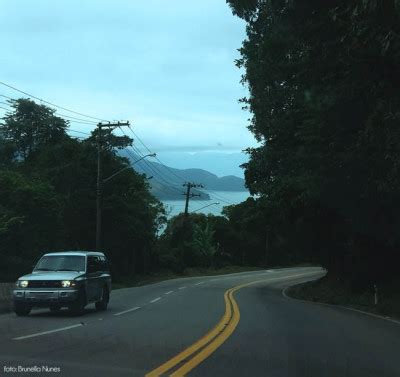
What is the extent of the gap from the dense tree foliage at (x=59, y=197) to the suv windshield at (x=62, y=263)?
53.0 feet

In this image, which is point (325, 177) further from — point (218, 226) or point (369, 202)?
point (218, 226)

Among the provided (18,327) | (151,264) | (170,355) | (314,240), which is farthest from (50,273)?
(151,264)

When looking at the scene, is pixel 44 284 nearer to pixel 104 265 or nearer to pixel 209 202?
pixel 104 265

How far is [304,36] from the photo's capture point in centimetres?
1350

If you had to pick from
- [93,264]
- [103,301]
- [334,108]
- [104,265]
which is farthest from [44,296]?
[334,108]

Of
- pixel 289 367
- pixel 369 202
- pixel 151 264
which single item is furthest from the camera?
pixel 151 264

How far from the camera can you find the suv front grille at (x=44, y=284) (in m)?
15.9

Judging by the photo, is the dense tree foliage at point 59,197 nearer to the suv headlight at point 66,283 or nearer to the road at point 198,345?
the suv headlight at point 66,283

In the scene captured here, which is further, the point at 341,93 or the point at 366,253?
the point at 366,253

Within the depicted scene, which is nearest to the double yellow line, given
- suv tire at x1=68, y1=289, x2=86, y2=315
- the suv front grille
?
suv tire at x1=68, y1=289, x2=86, y2=315

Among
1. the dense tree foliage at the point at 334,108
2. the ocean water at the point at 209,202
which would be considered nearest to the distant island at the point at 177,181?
the ocean water at the point at 209,202

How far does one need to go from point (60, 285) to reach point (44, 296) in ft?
1.65

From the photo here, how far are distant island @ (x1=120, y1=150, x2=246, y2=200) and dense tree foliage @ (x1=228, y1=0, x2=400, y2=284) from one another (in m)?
33.3

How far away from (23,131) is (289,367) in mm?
51591
